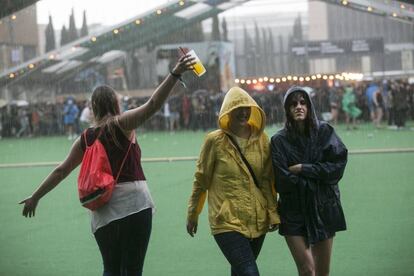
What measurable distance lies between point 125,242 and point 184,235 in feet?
11.0

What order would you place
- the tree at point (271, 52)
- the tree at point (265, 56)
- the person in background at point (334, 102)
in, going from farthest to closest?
the tree at point (271, 52)
the tree at point (265, 56)
the person in background at point (334, 102)

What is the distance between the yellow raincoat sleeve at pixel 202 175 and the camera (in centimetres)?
449

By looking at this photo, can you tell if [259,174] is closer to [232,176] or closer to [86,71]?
[232,176]

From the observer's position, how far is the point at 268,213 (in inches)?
174

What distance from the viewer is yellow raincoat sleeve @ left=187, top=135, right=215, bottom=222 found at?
449 cm

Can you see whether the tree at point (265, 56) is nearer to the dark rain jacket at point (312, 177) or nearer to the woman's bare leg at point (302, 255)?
the dark rain jacket at point (312, 177)

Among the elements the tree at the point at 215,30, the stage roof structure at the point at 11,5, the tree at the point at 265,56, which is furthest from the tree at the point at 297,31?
the stage roof structure at the point at 11,5

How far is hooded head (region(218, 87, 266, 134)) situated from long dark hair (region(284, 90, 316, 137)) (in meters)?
0.16

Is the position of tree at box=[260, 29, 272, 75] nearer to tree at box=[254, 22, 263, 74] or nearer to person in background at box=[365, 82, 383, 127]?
tree at box=[254, 22, 263, 74]

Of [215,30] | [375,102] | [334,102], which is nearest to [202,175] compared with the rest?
[375,102]

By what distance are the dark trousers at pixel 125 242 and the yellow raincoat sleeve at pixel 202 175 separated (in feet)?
1.08

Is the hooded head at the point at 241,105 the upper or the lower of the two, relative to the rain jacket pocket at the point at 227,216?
upper

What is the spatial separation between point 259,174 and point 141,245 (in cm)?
77

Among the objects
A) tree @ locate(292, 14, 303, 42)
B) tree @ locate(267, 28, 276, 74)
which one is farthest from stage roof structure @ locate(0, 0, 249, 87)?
tree @ locate(292, 14, 303, 42)
